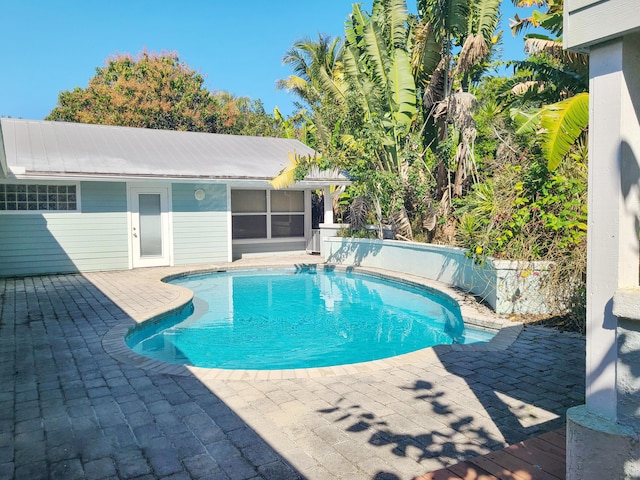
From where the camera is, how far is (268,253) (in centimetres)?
1755

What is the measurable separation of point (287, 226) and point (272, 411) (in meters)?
14.4

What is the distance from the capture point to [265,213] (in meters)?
17.8

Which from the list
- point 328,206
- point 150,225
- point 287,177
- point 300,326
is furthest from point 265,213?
point 300,326

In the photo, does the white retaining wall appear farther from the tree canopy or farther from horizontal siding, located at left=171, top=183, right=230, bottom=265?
the tree canopy

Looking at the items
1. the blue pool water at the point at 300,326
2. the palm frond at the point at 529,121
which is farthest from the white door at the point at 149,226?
the palm frond at the point at 529,121

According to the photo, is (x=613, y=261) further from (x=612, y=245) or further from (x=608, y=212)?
(x=608, y=212)

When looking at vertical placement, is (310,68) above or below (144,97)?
above

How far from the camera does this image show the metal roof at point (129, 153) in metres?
12.6

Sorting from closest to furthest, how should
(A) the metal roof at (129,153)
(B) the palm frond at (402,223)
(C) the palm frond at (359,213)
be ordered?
1. (A) the metal roof at (129,153)
2. (B) the palm frond at (402,223)
3. (C) the palm frond at (359,213)

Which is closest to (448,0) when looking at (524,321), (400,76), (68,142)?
(400,76)

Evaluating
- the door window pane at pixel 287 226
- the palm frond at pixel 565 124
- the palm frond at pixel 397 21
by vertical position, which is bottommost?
the door window pane at pixel 287 226

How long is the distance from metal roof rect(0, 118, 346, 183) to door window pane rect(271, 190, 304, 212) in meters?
1.37

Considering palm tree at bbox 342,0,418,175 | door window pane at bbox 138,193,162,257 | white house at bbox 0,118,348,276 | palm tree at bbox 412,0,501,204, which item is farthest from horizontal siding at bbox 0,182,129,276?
palm tree at bbox 412,0,501,204

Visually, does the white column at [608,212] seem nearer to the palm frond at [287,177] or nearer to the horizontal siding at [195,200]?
the palm frond at [287,177]
